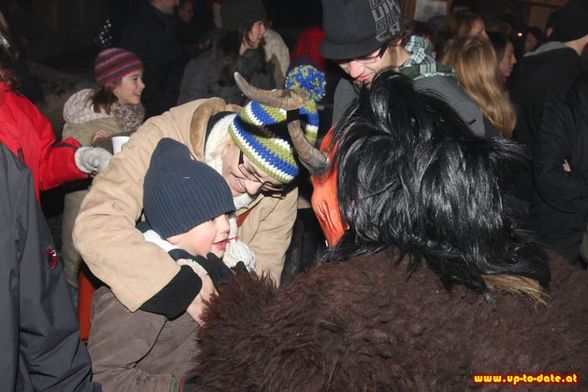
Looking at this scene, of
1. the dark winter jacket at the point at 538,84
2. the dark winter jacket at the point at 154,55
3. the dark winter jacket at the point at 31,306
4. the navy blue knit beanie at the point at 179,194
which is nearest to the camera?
the dark winter jacket at the point at 31,306

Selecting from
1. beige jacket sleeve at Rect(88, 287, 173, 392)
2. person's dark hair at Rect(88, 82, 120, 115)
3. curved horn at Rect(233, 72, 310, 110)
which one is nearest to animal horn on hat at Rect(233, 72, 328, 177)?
curved horn at Rect(233, 72, 310, 110)

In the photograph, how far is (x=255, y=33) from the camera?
450cm

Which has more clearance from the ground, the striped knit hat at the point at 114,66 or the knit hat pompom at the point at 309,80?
the knit hat pompom at the point at 309,80

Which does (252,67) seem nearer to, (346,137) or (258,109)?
(258,109)

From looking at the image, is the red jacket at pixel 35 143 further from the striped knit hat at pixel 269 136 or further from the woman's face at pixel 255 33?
the woman's face at pixel 255 33

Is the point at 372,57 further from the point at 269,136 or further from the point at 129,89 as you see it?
the point at 129,89

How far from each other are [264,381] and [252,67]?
3523mm

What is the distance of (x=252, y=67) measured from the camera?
452cm

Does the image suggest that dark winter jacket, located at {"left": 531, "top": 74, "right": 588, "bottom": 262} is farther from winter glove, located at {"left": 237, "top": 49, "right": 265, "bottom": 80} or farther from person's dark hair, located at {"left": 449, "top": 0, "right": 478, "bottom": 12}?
person's dark hair, located at {"left": 449, "top": 0, "right": 478, "bottom": 12}

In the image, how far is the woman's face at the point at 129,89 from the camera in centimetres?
383

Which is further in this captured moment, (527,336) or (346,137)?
(346,137)

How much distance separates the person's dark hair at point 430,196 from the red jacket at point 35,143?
150cm

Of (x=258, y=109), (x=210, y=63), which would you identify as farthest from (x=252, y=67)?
(x=258, y=109)

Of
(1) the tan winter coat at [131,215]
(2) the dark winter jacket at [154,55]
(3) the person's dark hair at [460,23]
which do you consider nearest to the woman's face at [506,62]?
(3) the person's dark hair at [460,23]
